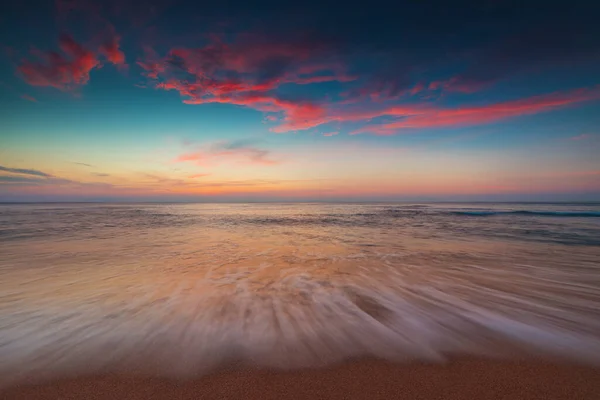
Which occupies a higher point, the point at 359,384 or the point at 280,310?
the point at 359,384

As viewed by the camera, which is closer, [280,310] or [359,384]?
[359,384]

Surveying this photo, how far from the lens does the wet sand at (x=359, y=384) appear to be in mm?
2432

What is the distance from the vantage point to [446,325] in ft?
12.8

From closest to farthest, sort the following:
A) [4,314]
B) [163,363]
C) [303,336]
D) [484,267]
Result: [163,363]
[303,336]
[4,314]
[484,267]

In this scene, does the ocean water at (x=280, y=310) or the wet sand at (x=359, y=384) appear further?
the ocean water at (x=280, y=310)

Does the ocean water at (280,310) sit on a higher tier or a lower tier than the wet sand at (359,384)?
lower

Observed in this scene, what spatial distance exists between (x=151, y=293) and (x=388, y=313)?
447 cm

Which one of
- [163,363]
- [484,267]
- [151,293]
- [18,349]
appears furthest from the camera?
[484,267]

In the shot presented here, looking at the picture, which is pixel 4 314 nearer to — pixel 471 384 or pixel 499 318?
pixel 471 384

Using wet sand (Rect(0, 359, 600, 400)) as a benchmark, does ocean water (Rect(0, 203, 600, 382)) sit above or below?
below

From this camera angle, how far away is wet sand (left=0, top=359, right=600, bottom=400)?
243 cm

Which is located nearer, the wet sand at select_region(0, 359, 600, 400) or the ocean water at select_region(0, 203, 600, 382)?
the wet sand at select_region(0, 359, 600, 400)

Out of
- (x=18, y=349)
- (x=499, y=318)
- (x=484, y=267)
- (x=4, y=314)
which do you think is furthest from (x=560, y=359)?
(x=4, y=314)

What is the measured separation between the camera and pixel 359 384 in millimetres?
2564
